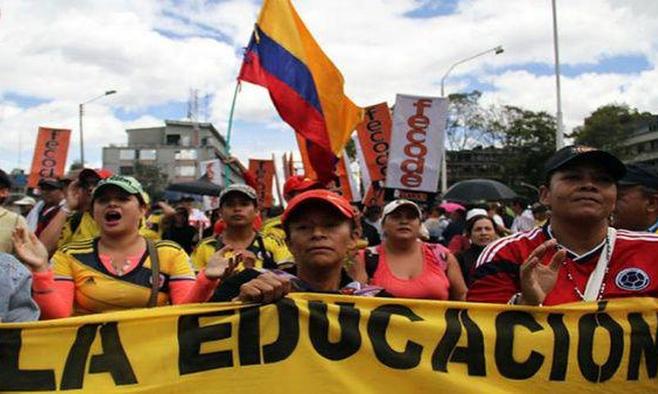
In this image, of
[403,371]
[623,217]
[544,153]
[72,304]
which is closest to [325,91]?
[623,217]

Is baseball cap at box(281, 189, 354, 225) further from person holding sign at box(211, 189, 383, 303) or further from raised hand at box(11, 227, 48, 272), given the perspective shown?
raised hand at box(11, 227, 48, 272)

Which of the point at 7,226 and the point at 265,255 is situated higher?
the point at 7,226

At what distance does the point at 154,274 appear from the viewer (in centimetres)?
341

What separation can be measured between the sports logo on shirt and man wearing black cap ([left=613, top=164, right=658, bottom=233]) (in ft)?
4.78

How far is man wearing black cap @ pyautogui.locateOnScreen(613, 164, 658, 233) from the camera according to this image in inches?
159

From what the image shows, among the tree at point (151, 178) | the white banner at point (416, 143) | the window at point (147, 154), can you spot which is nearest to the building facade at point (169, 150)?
the window at point (147, 154)

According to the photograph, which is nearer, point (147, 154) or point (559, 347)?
point (559, 347)

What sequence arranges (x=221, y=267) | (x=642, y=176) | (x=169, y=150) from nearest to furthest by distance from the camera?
1. (x=221, y=267)
2. (x=642, y=176)
3. (x=169, y=150)

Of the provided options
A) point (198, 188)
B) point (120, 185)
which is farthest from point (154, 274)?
point (198, 188)

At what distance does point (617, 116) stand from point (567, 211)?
195ft

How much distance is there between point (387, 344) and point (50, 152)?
461 inches

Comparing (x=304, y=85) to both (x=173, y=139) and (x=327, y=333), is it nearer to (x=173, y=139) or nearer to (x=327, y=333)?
(x=327, y=333)

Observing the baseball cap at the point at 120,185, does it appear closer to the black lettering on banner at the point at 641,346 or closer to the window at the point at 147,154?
the black lettering on banner at the point at 641,346

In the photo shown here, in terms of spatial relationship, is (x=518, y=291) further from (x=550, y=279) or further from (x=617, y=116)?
(x=617, y=116)
